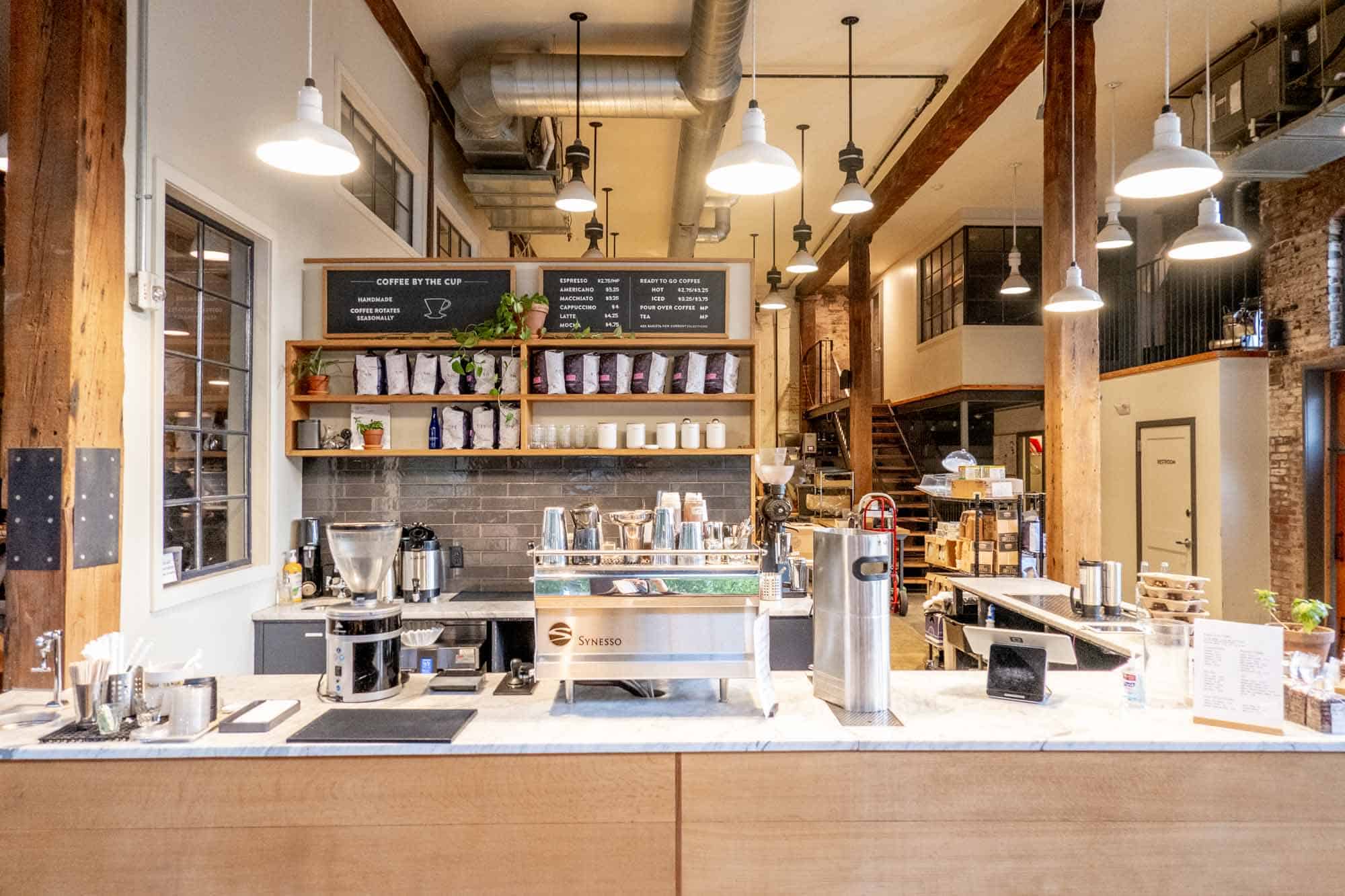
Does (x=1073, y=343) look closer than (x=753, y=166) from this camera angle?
No

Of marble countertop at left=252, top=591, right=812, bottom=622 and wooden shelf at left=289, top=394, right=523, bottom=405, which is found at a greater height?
wooden shelf at left=289, top=394, right=523, bottom=405

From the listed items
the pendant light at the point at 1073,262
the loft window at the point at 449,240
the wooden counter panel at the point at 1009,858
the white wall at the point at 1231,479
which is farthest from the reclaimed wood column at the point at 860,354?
the wooden counter panel at the point at 1009,858

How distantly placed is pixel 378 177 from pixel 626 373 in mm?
2411

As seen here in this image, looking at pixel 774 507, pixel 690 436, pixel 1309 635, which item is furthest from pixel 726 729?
pixel 690 436

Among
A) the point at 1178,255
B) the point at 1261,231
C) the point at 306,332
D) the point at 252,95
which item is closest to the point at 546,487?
the point at 306,332

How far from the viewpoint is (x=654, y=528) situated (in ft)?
7.49

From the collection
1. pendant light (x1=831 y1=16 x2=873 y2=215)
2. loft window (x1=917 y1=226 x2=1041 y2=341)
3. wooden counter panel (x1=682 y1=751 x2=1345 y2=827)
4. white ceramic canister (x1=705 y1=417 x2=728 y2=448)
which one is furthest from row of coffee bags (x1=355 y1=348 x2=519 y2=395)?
loft window (x1=917 y1=226 x2=1041 y2=341)

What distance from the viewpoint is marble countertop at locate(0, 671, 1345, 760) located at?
1916 mm

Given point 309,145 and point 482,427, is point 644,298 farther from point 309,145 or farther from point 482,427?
point 309,145

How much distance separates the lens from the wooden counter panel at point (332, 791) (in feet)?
6.25

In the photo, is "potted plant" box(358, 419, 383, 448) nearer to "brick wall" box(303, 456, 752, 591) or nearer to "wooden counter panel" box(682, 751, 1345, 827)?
"brick wall" box(303, 456, 752, 591)

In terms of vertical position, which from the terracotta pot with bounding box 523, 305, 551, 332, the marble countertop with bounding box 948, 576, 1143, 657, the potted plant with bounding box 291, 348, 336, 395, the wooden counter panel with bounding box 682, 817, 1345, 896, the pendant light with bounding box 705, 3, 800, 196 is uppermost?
the pendant light with bounding box 705, 3, 800, 196

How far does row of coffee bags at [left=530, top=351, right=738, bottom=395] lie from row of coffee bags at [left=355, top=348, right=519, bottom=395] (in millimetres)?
171

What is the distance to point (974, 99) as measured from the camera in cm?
647
